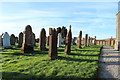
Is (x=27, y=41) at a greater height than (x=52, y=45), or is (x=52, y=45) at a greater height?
(x=27, y=41)

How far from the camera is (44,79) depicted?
6.15 meters

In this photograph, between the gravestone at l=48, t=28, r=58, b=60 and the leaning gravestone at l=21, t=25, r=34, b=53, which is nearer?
the gravestone at l=48, t=28, r=58, b=60

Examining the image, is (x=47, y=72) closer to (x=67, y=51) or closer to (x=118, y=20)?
(x=67, y=51)

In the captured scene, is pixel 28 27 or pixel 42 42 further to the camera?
pixel 42 42

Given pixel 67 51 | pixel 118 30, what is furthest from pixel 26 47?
pixel 118 30

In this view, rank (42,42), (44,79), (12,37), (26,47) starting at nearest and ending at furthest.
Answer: (44,79)
(26,47)
(42,42)
(12,37)

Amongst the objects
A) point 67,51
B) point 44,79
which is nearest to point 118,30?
point 67,51

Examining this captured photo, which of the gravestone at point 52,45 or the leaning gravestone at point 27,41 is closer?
the gravestone at point 52,45

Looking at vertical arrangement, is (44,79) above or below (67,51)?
below

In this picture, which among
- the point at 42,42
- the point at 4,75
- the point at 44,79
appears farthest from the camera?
the point at 42,42

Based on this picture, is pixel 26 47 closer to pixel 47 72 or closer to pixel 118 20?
pixel 47 72

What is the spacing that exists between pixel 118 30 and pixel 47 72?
58.1 feet

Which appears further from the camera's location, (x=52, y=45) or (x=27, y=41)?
(x=27, y=41)

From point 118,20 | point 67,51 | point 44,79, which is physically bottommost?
point 44,79
